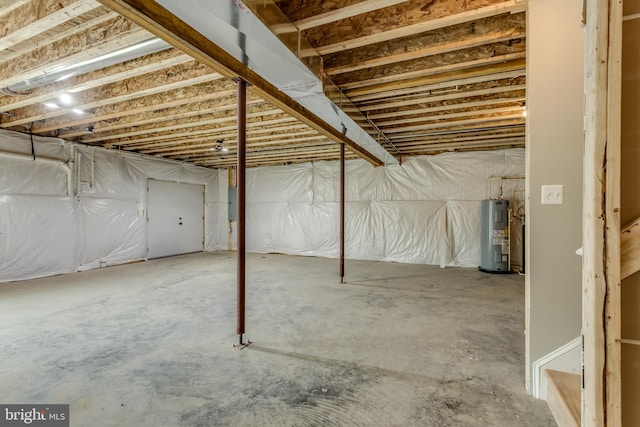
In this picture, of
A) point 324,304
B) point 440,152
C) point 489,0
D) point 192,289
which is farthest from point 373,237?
point 489,0

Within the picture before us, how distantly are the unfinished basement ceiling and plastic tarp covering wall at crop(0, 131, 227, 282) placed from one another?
53 centimetres

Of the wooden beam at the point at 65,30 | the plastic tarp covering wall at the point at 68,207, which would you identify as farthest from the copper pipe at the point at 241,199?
the plastic tarp covering wall at the point at 68,207

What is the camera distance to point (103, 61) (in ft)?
7.53

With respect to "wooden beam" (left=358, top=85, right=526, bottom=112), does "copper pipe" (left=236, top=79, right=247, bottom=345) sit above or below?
→ below

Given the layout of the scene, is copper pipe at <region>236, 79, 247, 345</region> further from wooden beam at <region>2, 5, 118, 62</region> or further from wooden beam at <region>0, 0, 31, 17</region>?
wooden beam at <region>0, 0, 31, 17</region>

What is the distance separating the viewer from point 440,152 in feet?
19.5

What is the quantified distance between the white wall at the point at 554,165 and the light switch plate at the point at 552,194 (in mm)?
22

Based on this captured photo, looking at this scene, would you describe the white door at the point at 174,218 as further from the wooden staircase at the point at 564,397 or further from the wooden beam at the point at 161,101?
the wooden staircase at the point at 564,397

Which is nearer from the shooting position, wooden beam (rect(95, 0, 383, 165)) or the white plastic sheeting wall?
wooden beam (rect(95, 0, 383, 165))

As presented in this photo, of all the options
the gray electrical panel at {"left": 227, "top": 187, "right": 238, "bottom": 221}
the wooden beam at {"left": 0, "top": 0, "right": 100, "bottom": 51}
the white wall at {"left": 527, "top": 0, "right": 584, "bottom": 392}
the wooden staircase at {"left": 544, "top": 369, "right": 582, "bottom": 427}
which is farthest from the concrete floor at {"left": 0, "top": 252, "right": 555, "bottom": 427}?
the gray electrical panel at {"left": 227, "top": 187, "right": 238, "bottom": 221}

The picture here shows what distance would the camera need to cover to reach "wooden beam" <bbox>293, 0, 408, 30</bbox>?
5.55 ft

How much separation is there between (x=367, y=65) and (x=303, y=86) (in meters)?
0.63

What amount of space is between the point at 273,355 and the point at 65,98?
11.9 ft

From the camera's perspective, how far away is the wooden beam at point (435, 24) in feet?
5.67
